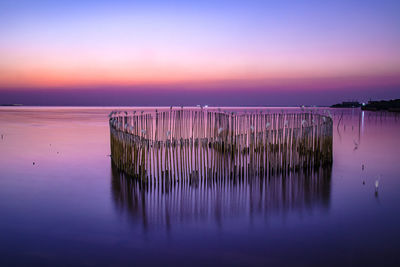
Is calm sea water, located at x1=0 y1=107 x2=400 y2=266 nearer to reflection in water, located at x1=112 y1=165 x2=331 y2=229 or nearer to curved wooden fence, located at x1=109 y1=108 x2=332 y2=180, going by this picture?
reflection in water, located at x1=112 y1=165 x2=331 y2=229

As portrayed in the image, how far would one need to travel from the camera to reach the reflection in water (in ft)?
15.9

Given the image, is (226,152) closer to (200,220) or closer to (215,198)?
(215,198)

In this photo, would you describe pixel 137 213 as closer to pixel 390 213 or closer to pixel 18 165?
pixel 390 213

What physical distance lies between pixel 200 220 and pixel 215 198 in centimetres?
86

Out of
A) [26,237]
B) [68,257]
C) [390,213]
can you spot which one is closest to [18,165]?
[26,237]

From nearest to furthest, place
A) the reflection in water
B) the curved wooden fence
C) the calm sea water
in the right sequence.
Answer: the calm sea water
the reflection in water
the curved wooden fence

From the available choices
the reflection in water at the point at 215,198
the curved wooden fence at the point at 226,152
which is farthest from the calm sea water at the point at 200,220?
the curved wooden fence at the point at 226,152

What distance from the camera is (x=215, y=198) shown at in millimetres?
5473

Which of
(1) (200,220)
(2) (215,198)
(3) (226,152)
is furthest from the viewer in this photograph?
(3) (226,152)

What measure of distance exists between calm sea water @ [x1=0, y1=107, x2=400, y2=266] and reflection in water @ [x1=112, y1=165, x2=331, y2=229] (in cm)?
2

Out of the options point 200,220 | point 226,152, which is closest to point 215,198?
point 200,220

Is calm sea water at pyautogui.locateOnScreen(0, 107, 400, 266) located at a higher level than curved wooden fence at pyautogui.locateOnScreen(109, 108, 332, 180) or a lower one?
lower

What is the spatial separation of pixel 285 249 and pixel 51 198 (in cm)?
418

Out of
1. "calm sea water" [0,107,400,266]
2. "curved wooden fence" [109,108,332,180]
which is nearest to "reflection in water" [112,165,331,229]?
"calm sea water" [0,107,400,266]
